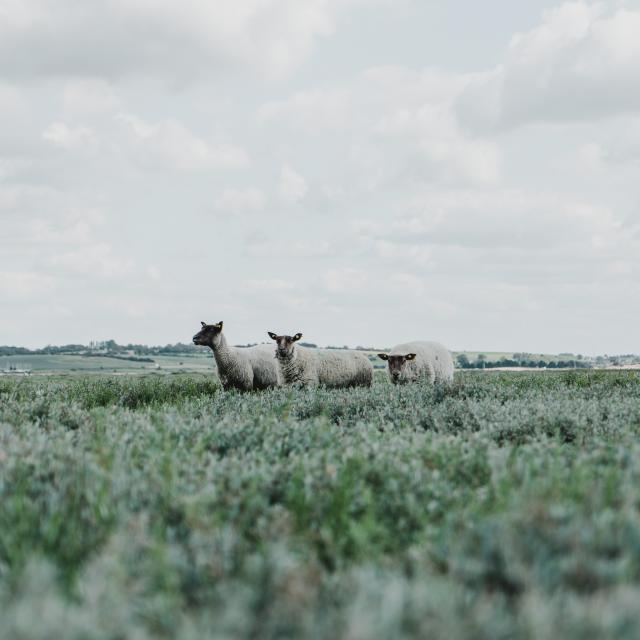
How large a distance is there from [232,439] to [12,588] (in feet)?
11.1

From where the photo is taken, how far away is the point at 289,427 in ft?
22.2

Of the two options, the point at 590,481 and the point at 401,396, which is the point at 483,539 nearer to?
the point at 590,481

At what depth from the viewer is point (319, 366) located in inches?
772

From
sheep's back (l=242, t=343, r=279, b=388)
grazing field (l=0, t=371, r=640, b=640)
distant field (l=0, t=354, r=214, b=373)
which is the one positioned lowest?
distant field (l=0, t=354, r=214, b=373)

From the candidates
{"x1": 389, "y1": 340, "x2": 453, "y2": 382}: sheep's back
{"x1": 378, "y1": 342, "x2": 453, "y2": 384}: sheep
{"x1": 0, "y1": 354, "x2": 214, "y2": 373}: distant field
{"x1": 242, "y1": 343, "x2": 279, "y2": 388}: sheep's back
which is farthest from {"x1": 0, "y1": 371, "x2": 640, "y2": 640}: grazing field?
{"x1": 0, "y1": 354, "x2": 214, "y2": 373}: distant field

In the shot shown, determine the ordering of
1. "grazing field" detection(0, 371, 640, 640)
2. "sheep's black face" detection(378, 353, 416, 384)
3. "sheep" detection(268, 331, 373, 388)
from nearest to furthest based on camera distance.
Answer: "grazing field" detection(0, 371, 640, 640) < "sheep" detection(268, 331, 373, 388) < "sheep's black face" detection(378, 353, 416, 384)

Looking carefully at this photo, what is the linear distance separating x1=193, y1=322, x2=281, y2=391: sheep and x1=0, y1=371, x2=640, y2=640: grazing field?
12.3m

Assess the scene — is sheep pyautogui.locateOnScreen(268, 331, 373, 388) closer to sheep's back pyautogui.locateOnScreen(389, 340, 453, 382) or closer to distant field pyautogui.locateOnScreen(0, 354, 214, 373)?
sheep's back pyautogui.locateOnScreen(389, 340, 453, 382)

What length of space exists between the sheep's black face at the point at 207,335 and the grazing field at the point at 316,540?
1223cm

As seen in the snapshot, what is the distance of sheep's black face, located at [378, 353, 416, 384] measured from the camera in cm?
1881

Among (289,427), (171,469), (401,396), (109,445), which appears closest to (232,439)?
(289,427)

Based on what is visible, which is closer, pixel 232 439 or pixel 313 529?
pixel 313 529

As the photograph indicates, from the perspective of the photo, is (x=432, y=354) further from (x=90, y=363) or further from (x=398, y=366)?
(x=90, y=363)

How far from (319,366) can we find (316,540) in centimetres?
1597
